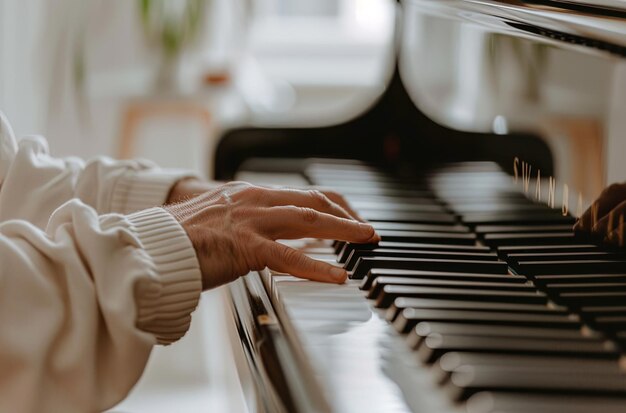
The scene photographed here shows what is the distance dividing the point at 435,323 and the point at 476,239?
13.8 inches

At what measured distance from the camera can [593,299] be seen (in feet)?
2.68

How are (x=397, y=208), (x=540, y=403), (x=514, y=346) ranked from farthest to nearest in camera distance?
(x=397, y=208) < (x=514, y=346) < (x=540, y=403)

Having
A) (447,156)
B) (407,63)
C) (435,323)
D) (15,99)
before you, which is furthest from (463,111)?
(15,99)

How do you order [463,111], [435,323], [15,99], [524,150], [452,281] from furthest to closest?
[15,99] < [463,111] < [524,150] < [452,281] < [435,323]

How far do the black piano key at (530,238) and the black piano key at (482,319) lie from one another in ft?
0.41

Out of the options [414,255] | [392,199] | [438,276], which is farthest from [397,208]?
[438,276]

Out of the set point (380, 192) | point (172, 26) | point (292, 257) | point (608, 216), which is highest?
point (608, 216)

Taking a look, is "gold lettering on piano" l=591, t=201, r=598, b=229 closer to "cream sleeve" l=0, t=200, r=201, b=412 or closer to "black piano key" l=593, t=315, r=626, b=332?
"black piano key" l=593, t=315, r=626, b=332

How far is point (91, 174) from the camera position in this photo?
1.42 m

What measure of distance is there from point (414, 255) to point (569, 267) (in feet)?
0.68

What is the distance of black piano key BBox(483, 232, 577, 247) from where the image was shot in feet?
3.12

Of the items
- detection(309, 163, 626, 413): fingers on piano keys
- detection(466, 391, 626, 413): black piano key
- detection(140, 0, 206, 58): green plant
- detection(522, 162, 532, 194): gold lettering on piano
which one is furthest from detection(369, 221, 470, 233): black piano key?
detection(140, 0, 206, 58): green plant

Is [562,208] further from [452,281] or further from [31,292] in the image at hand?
[31,292]

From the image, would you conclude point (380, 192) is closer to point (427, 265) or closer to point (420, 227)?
point (420, 227)
